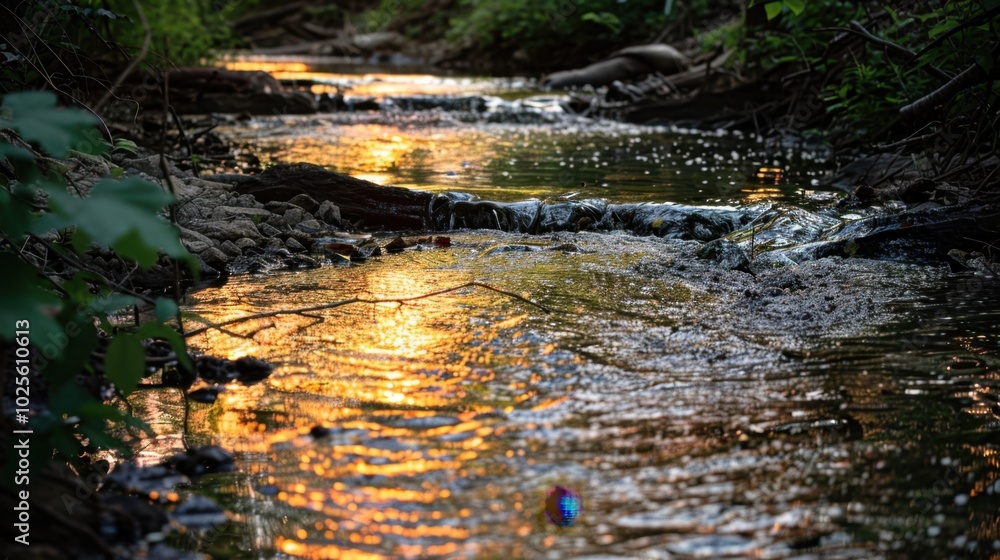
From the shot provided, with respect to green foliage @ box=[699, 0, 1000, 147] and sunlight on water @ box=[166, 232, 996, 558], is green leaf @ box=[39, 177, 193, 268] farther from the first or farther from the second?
green foliage @ box=[699, 0, 1000, 147]

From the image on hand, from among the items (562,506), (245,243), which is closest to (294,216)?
(245,243)

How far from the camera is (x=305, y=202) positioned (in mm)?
6152

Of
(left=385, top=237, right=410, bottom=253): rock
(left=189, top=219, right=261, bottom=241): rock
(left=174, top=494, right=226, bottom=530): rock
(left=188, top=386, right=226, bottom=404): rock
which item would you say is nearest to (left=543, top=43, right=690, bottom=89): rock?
(left=385, top=237, right=410, bottom=253): rock

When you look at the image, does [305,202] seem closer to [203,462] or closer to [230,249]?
[230,249]

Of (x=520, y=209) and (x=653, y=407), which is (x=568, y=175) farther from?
(x=653, y=407)

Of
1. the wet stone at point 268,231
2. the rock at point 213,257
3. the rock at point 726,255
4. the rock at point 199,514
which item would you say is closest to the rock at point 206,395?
the rock at point 199,514

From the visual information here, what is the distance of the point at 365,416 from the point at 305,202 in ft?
12.2

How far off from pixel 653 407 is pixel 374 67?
21385mm

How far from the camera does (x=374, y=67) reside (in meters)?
23.0

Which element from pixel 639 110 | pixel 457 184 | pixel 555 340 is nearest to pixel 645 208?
pixel 457 184

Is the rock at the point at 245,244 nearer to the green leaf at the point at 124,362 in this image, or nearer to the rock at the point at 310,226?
the rock at the point at 310,226

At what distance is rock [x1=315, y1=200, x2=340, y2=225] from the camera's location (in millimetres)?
6062

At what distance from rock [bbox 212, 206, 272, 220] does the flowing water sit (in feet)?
3.58

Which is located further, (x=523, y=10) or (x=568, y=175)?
(x=523, y=10)
